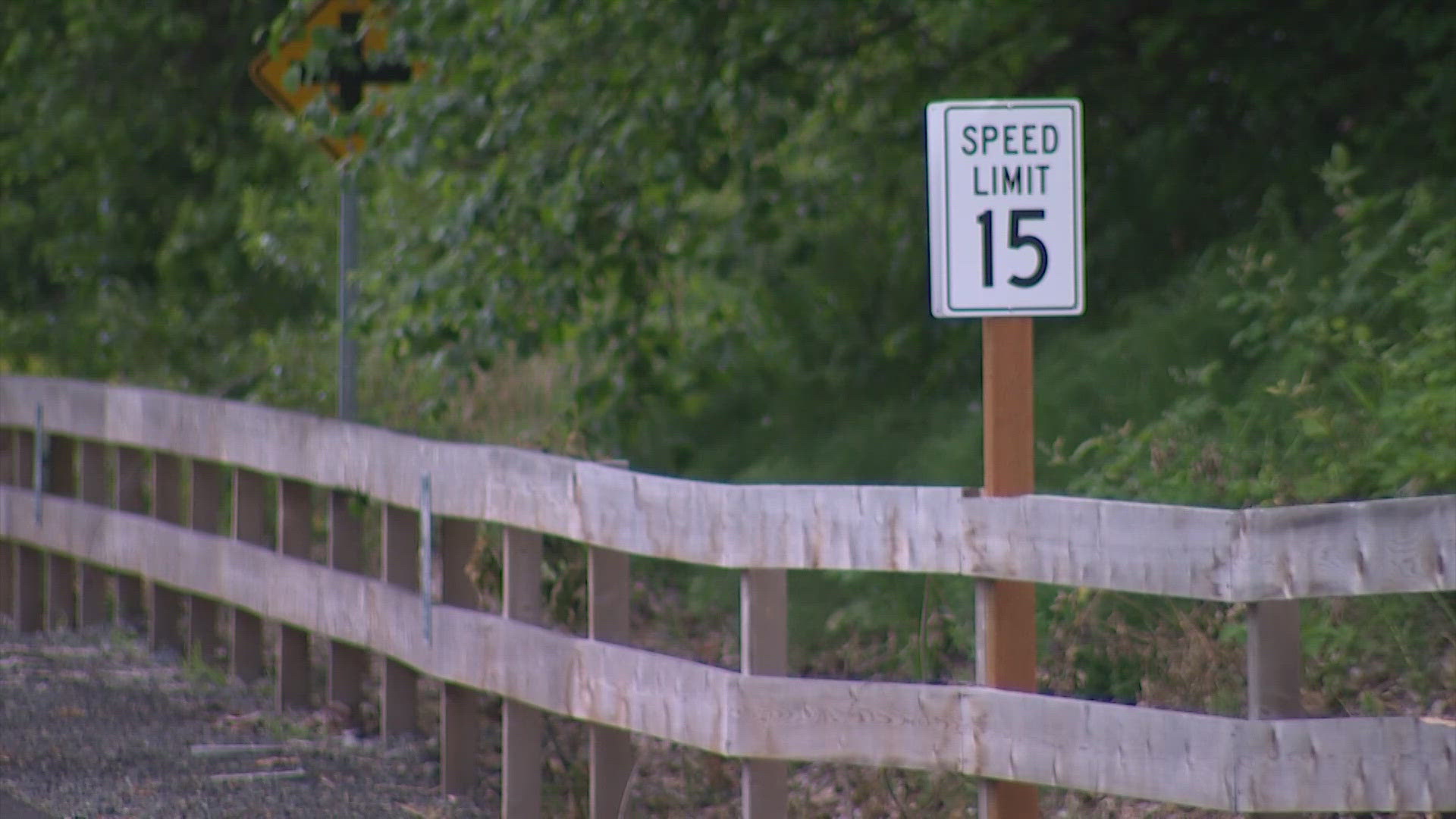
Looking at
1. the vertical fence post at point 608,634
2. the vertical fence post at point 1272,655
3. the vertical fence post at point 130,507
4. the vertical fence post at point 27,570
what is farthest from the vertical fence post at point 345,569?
the vertical fence post at point 1272,655

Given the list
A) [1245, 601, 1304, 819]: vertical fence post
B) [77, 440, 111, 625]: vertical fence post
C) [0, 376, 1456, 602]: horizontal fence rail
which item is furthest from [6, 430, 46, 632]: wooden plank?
[1245, 601, 1304, 819]: vertical fence post

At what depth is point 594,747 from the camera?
19.3ft

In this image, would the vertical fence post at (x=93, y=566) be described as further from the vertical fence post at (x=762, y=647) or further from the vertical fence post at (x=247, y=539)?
the vertical fence post at (x=762, y=647)

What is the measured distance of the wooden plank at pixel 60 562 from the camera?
9.89 m

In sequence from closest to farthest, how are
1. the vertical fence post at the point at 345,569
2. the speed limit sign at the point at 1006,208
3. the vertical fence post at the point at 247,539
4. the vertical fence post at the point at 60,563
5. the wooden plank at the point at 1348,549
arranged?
the wooden plank at the point at 1348,549, the speed limit sign at the point at 1006,208, the vertical fence post at the point at 345,569, the vertical fence post at the point at 247,539, the vertical fence post at the point at 60,563

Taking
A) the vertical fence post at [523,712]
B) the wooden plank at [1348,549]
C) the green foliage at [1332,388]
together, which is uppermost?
the green foliage at [1332,388]

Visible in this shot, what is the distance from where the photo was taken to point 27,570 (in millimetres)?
10055

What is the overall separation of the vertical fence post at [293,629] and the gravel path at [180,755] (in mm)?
128

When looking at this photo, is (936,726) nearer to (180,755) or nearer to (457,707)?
(457,707)

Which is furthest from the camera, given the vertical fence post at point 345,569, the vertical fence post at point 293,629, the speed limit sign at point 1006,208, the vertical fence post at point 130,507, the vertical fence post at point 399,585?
the vertical fence post at point 130,507

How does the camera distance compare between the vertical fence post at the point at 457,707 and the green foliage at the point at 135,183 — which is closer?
the vertical fence post at the point at 457,707

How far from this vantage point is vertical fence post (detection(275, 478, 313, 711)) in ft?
25.5

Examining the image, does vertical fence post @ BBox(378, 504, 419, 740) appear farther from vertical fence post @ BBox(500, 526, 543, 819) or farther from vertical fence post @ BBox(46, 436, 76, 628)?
vertical fence post @ BBox(46, 436, 76, 628)

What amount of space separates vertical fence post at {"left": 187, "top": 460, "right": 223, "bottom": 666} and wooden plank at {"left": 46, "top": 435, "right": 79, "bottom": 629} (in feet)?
4.80
